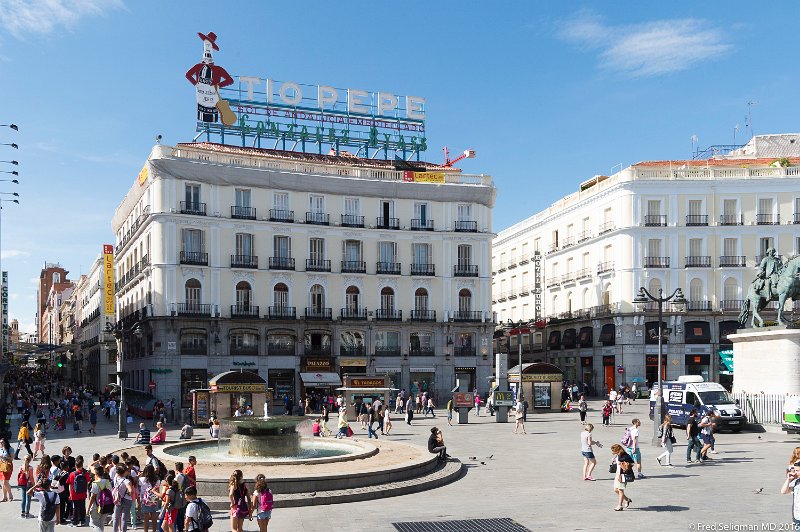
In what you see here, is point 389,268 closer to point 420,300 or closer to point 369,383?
point 420,300

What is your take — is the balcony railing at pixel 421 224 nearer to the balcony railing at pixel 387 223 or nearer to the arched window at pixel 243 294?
the balcony railing at pixel 387 223

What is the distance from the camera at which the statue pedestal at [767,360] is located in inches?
1241

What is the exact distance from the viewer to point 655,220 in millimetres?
61344

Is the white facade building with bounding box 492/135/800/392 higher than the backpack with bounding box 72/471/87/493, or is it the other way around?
the white facade building with bounding box 492/135/800/392

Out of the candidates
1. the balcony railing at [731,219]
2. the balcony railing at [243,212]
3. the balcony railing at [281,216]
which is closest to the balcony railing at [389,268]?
the balcony railing at [281,216]

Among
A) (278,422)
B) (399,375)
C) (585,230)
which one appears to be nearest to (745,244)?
(585,230)

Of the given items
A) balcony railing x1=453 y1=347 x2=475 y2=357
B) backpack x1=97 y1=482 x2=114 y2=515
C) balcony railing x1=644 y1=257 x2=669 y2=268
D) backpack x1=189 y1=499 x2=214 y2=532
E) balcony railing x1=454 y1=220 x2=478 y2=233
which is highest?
balcony railing x1=454 y1=220 x2=478 y2=233

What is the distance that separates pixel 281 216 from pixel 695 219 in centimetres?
3102

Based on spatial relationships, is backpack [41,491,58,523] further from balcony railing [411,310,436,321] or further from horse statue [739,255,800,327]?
balcony railing [411,310,436,321]

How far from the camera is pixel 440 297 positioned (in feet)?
194

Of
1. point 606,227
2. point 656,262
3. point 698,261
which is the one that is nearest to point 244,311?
point 606,227

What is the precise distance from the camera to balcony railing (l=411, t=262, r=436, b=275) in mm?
58812

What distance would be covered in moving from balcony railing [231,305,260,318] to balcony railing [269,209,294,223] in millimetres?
6180

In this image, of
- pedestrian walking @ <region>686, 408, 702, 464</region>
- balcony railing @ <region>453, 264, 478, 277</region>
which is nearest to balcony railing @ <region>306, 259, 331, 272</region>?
balcony railing @ <region>453, 264, 478, 277</region>
